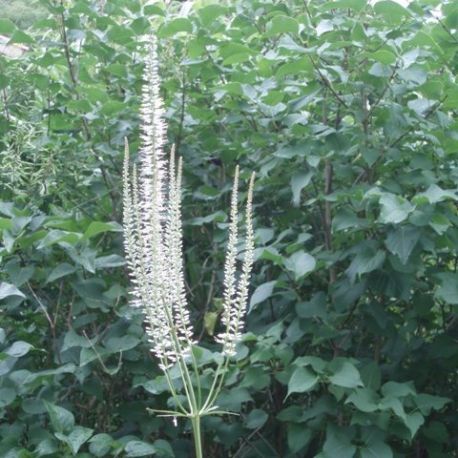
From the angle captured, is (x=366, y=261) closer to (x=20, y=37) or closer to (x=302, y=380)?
(x=302, y=380)

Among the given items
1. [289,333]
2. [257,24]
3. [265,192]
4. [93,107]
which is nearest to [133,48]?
[93,107]

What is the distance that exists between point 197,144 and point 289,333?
43.8 inches

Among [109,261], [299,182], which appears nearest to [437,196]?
[299,182]

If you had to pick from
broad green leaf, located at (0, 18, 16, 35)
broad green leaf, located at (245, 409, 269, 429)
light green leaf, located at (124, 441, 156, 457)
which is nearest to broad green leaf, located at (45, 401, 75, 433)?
light green leaf, located at (124, 441, 156, 457)

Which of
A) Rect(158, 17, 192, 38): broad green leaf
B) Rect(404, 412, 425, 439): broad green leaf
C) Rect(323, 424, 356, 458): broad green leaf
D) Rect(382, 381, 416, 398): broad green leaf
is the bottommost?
Rect(323, 424, 356, 458): broad green leaf

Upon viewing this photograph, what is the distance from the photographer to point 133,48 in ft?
12.6

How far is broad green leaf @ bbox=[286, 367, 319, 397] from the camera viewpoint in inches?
112

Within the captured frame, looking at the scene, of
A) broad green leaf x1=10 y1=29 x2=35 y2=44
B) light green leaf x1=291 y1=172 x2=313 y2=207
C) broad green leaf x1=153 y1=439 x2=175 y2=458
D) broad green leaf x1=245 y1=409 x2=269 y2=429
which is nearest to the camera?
broad green leaf x1=153 y1=439 x2=175 y2=458

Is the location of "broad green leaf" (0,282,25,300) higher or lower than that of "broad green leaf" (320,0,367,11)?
lower

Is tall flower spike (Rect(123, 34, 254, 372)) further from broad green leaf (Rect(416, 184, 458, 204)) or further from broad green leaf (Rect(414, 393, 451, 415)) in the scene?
broad green leaf (Rect(414, 393, 451, 415))

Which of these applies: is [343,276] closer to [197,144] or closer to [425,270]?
[425,270]

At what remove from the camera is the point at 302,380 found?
2895 millimetres

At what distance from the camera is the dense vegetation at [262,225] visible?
10.2 feet

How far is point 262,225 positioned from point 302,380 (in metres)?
1.10
